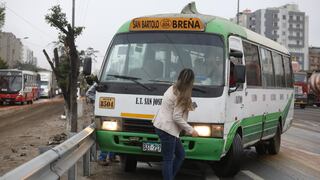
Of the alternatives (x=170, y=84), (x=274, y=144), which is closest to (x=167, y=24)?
(x=170, y=84)

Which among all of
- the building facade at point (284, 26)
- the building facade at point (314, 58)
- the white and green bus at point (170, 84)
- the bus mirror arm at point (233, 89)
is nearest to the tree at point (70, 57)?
the white and green bus at point (170, 84)

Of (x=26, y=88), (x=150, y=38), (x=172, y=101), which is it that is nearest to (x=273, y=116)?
(x=150, y=38)

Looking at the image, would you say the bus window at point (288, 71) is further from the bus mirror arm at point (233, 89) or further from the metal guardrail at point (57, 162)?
the metal guardrail at point (57, 162)

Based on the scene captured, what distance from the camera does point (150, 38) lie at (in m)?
9.35

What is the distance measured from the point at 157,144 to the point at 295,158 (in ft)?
18.0

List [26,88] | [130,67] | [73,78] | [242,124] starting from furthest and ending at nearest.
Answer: [26,88] < [73,78] < [242,124] < [130,67]

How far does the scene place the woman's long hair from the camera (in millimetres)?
7453

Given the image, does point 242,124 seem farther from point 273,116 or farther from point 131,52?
point 273,116

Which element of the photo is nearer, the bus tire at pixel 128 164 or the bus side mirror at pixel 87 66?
the bus side mirror at pixel 87 66

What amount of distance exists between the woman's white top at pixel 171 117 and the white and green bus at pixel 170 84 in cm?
94

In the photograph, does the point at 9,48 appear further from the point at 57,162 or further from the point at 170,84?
the point at 57,162

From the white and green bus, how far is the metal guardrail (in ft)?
1.93

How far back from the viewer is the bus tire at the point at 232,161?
9312 millimetres

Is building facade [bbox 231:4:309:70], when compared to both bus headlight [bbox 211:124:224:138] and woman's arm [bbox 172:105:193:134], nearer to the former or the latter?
bus headlight [bbox 211:124:224:138]
